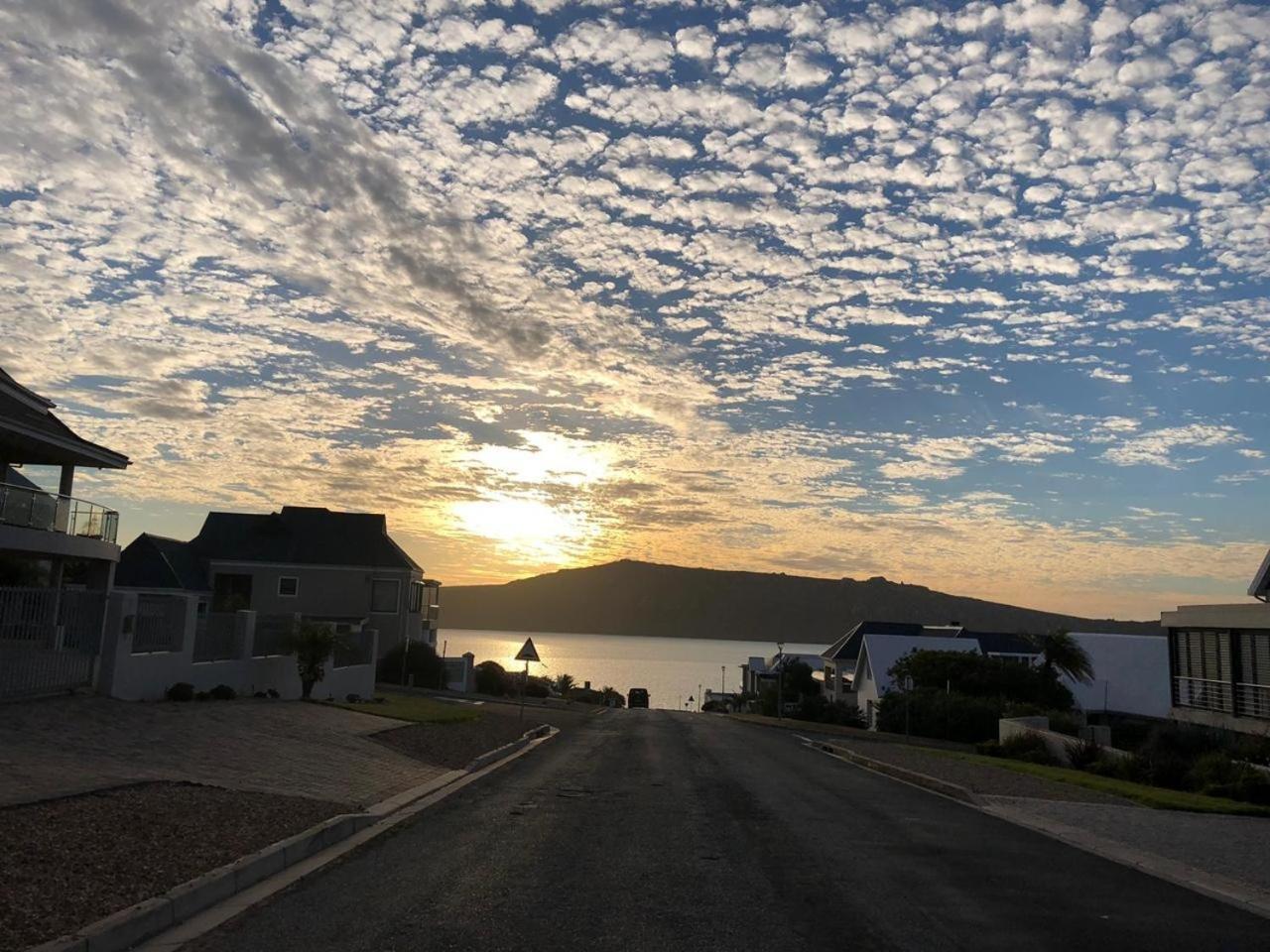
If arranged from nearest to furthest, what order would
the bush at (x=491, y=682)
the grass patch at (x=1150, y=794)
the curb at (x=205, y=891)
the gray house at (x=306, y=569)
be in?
the curb at (x=205, y=891), the grass patch at (x=1150, y=794), the gray house at (x=306, y=569), the bush at (x=491, y=682)

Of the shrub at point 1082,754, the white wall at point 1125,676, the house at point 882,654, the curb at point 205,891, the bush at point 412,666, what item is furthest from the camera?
the house at point 882,654

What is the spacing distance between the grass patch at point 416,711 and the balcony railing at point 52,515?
8694 millimetres

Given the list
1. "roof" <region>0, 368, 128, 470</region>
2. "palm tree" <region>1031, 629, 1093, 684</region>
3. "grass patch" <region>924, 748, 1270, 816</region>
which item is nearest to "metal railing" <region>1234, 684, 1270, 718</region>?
"grass patch" <region>924, 748, 1270, 816</region>

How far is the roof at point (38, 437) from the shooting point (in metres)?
27.6

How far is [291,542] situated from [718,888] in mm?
54695

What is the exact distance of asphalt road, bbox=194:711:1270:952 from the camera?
799 cm

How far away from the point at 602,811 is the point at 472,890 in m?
5.64

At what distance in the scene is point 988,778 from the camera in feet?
A: 71.3

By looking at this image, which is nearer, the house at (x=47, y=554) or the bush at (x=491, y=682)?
the house at (x=47, y=554)

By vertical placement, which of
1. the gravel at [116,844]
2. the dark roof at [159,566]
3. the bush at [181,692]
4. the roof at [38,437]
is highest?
the roof at [38,437]

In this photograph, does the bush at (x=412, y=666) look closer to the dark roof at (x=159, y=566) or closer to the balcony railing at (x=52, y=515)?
the dark roof at (x=159, y=566)

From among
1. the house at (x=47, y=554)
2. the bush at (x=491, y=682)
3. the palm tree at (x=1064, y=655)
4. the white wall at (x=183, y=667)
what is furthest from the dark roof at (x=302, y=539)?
the palm tree at (x=1064, y=655)

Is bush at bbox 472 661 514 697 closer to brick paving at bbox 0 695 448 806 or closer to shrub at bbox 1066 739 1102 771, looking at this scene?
shrub at bbox 1066 739 1102 771

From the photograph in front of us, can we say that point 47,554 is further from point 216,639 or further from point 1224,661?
point 1224,661
